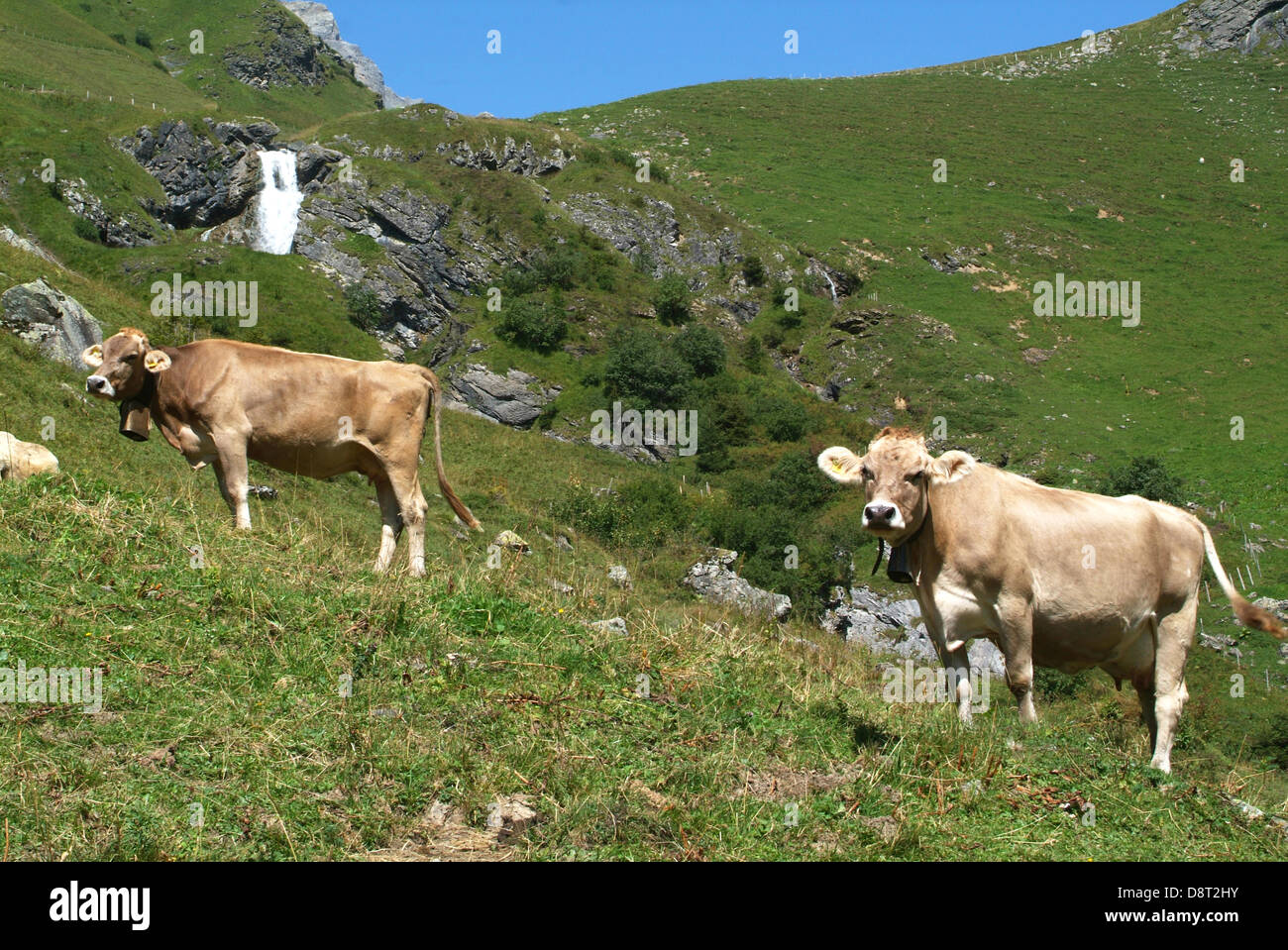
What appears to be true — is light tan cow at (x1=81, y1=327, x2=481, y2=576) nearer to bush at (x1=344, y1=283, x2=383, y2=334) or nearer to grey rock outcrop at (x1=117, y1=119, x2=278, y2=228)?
bush at (x1=344, y1=283, x2=383, y2=334)

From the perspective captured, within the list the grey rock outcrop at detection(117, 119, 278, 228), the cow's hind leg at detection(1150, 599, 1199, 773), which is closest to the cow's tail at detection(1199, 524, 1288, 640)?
the cow's hind leg at detection(1150, 599, 1199, 773)

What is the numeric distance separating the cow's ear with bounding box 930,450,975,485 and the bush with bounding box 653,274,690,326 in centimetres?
6313

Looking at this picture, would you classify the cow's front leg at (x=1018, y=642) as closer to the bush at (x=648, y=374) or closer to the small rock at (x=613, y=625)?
the small rock at (x=613, y=625)

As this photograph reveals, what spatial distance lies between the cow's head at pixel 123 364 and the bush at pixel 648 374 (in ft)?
157

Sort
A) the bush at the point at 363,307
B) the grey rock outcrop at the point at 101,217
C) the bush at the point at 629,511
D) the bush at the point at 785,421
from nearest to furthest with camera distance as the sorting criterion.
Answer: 1. the bush at the point at 629,511
2. the bush at the point at 785,421
3. the grey rock outcrop at the point at 101,217
4. the bush at the point at 363,307

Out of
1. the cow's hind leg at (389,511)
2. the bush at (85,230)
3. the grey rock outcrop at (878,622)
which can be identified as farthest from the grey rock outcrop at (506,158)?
the cow's hind leg at (389,511)

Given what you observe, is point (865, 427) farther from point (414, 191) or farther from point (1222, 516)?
point (414, 191)

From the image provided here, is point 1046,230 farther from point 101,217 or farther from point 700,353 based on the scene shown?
point 101,217

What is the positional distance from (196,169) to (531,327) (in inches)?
1264

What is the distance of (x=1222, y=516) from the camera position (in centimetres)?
4409

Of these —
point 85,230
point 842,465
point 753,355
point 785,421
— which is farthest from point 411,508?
point 753,355

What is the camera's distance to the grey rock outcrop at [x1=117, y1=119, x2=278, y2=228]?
74.6 metres

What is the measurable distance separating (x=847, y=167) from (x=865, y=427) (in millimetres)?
50523

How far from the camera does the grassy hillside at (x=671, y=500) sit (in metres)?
5.89
